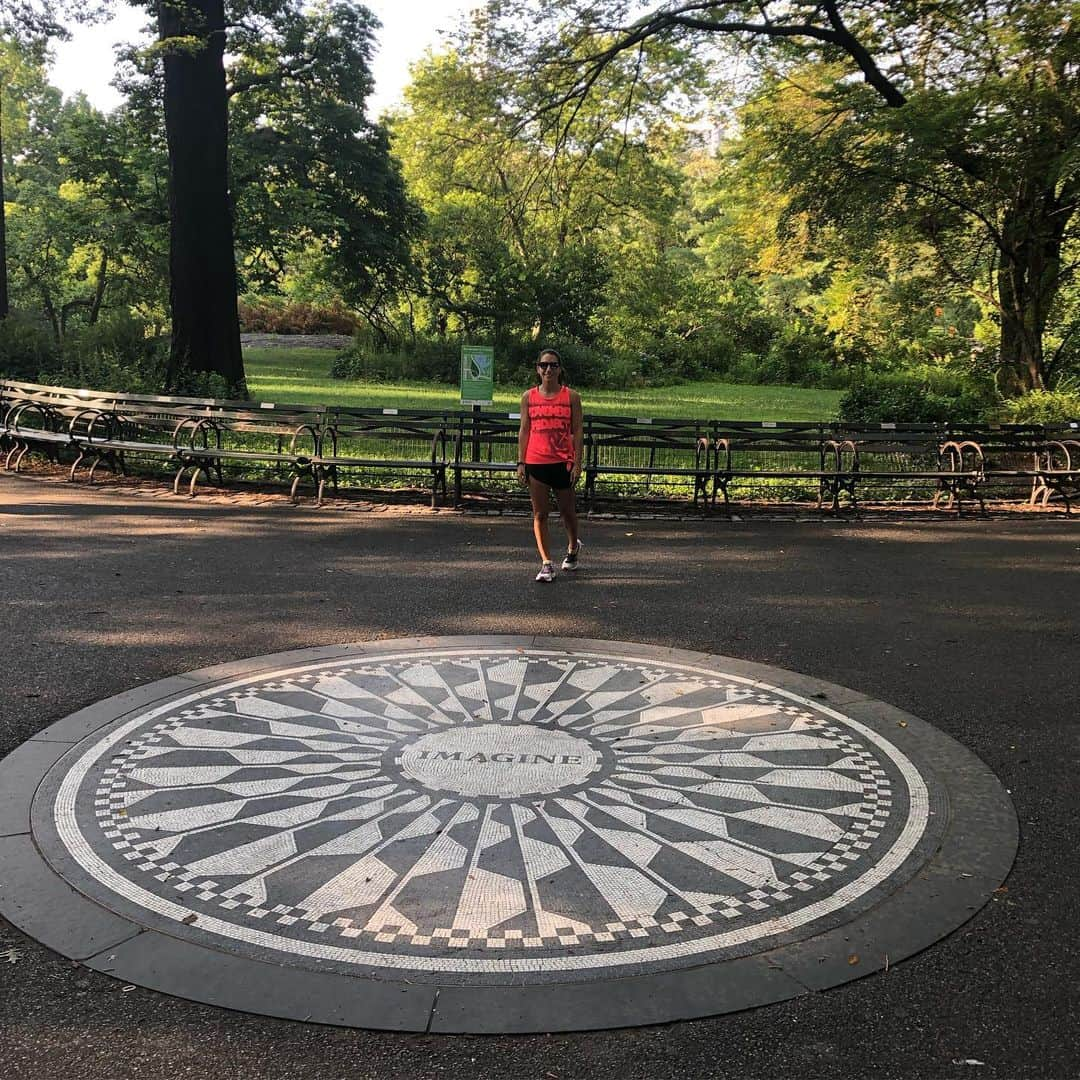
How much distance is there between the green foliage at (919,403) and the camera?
1670 cm

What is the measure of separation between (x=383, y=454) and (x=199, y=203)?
235 inches

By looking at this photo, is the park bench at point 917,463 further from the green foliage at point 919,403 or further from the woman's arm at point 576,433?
the woman's arm at point 576,433

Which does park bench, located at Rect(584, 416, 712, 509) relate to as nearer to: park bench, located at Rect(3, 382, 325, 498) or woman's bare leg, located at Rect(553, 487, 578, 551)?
park bench, located at Rect(3, 382, 325, 498)

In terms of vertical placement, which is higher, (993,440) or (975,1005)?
(993,440)

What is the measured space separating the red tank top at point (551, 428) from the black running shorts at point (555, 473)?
3 cm

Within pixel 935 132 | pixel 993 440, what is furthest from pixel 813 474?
pixel 935 132

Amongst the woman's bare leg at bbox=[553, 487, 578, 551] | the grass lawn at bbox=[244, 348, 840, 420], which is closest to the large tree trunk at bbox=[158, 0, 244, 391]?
A: the grass lawn at bbox=[244, 348, 840, 420]

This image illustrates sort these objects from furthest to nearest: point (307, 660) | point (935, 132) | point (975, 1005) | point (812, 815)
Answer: point (935, 132) < point (307, 660) < point (812, 815) < point (975, 1005)

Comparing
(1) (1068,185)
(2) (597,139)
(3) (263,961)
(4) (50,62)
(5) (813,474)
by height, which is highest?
(4) (50,62)

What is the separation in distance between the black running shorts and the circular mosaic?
3.12 metres

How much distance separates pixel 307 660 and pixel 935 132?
1152 cm

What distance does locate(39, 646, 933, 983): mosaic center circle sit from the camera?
321 cm

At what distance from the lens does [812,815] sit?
404 centimetres

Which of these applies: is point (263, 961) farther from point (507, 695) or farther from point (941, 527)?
point (941, 527)
